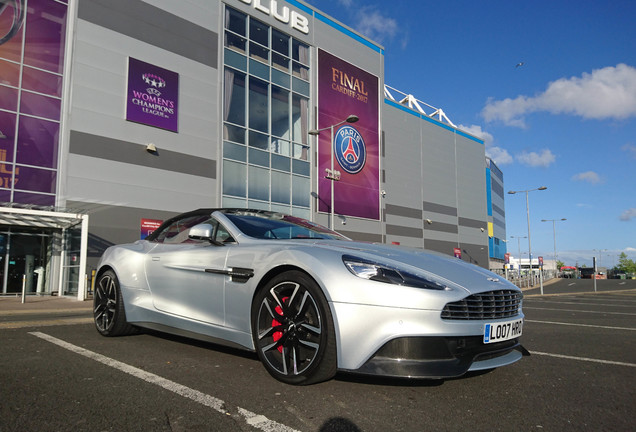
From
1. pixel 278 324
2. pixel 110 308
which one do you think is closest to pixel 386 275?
pixel 278 324

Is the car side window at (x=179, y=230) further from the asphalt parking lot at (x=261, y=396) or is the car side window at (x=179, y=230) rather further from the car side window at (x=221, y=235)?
the asphalt parking lot at (x=261, y=396)

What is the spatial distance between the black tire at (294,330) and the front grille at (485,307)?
755 mm

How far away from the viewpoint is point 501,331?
2926 mm

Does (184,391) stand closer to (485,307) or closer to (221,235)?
(221,235)

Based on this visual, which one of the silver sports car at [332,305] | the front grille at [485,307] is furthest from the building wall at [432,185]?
the front grille at [485,307]

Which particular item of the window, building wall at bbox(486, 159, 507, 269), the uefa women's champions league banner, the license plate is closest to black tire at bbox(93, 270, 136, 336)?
the window

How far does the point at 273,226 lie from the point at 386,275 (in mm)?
1531

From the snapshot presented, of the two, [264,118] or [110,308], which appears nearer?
[110,308]

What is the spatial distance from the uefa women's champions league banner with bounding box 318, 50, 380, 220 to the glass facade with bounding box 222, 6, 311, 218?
1.29 meters

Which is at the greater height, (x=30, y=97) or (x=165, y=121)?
(x=165, y=121)

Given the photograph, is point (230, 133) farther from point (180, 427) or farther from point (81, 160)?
point (180, 427)

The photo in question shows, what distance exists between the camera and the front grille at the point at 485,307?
2.68m

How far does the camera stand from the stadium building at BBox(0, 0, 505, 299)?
15328mm

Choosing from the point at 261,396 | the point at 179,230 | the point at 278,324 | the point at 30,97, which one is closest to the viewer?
the point at 261,396
